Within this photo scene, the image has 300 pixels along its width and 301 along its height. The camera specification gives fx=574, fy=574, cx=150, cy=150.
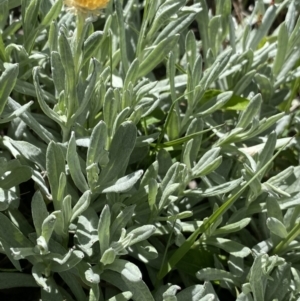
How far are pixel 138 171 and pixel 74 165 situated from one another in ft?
0.52

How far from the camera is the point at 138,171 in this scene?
1415 millimetres

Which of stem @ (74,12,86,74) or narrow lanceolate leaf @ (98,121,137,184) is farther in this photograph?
narrow lanceolate leaf @ (98,121,137,184)

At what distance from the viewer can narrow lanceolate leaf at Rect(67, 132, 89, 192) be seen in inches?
54.1

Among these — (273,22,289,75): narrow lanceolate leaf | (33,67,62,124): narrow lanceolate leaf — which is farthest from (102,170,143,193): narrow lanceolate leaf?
(273,22,289,75): narrow lanceolate leaf

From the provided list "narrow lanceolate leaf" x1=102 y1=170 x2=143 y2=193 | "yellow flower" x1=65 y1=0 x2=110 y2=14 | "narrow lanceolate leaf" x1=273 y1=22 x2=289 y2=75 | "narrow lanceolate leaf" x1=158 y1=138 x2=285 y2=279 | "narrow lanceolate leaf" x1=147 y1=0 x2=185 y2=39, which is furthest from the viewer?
"narrow lanceolate leaf" x1=273 y1=22 x2=289 y2=75

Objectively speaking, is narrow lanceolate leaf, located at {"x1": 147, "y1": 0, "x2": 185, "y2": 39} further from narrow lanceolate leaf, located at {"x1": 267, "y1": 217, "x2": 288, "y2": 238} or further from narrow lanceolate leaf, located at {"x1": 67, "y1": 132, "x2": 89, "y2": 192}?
narrow lanceolate leaf, located at {"x1": 267, "y1": 217, "x2": 288, "y2": 238}

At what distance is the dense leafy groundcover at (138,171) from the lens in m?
1.41

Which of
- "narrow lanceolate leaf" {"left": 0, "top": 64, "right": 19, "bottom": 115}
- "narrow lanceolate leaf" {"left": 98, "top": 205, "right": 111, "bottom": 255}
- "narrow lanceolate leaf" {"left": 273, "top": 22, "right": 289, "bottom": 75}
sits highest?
"narrow lanceolate leaf" {"left": 0, "top": 64, "right": 19, "bottom": 115}

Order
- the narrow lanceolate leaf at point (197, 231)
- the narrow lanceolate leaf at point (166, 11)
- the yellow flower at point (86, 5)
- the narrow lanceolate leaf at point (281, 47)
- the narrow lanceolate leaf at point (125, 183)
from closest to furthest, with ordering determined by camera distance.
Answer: the yellow flower at point (86, 5) → the narrow lanceolate leaf at point (125, 183) → the narrow lanceolate leaf at point (197, 231) → the narrow lanceolate leaf at point (166, 11) → the narrow lanceolate leaf at point (281, 47)

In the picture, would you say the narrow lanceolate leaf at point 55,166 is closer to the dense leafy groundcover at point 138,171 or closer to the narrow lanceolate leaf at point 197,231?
the dense leafy groundcover at point 138,171

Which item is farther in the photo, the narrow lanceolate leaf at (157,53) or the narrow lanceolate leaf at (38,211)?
the narrow lanceolate leaf at (157,53)

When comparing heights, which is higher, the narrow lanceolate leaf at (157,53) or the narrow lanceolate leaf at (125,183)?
the narrow lanceolate leaf at (157,53)

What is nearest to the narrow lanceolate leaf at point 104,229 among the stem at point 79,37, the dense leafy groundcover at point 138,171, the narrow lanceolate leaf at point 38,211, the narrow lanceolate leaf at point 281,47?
the dense leafy groundcover at point 138,171

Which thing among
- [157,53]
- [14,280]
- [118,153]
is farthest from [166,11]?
[14,280]
